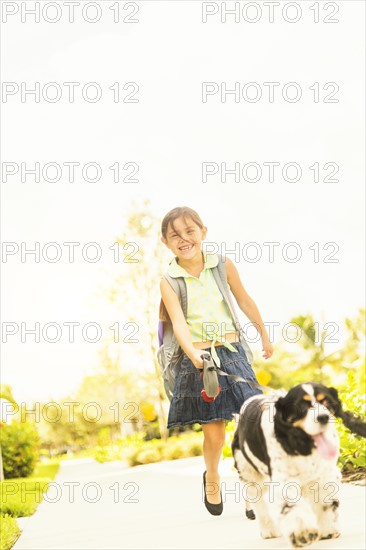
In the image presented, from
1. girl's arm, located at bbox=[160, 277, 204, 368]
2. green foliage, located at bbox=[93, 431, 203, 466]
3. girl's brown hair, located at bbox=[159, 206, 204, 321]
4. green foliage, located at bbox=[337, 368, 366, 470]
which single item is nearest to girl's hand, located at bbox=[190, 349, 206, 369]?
girl's arm, located at bbox=[160, 277, 204, 368]

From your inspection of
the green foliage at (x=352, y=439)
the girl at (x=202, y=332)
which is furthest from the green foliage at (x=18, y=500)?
the girl at (x=202, y=332)

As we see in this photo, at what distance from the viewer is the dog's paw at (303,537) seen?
2.29m

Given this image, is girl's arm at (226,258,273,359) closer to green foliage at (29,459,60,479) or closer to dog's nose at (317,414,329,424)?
dog's nose at (317,414,329,424)

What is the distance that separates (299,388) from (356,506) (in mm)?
6038

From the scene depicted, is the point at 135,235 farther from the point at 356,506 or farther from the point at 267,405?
the point at 267,405

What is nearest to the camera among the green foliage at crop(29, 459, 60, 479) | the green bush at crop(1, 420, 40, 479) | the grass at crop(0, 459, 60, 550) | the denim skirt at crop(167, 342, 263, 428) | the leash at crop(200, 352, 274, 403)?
the leash at crop(200, 352, 274, 403)

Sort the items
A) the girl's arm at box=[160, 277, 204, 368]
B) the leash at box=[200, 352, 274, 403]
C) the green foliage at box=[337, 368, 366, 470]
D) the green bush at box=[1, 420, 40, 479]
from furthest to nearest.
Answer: the green bush at box=[1, 420, 40, 479] < the green foliage at box=[337, 368, 366, 470] < the girl's arm at box=[160, 277, 204, 368] < the leash at box=[200, 352, 274, 403]

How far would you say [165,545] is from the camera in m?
6.14

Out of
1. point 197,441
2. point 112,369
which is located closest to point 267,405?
point 197,441

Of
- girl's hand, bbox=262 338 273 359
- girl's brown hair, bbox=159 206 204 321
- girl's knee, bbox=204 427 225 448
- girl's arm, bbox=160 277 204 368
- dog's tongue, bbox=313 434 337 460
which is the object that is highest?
girl's brown hair, bbox=159 206 204 321

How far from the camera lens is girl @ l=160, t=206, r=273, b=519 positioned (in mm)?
2904

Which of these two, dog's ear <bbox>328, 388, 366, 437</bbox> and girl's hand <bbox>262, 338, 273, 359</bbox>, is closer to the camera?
dog's ear <bbox>328, 388, 366, 437</bbox>

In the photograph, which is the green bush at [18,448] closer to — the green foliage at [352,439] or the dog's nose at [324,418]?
the green foliage at [352,439]

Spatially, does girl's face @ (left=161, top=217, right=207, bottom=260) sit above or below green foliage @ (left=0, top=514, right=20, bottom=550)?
above
